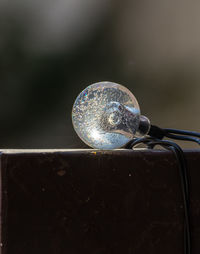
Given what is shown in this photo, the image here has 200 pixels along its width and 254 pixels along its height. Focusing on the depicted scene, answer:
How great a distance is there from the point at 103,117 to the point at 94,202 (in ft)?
0.42

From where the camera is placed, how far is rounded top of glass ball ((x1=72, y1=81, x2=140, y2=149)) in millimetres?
461

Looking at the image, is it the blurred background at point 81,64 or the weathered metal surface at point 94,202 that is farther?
the blurred background at point 81,64

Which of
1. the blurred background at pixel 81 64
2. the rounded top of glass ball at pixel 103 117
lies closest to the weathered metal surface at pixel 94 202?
the rounded top of glass ball at pixel 103 117

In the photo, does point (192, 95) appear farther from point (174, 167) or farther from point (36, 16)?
point (174, 167)

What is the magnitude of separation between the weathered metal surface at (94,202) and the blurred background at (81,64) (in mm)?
920

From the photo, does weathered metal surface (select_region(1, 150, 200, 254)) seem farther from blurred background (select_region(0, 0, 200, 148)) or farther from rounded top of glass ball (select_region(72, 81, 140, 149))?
blurred background (select_region(0, 0, 200, 148))

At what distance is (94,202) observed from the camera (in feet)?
1.33

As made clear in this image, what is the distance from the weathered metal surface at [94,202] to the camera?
1.24ft

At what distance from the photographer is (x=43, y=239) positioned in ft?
1.27

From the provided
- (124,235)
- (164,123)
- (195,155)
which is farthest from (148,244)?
(164,123)

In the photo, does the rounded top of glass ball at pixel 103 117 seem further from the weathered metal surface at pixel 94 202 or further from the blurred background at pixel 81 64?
the blurred background at pixel 81 64

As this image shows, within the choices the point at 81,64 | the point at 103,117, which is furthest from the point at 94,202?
the point at 81,64

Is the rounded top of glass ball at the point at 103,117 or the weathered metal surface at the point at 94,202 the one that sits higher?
the rounded top of glass ball at the point at 103,117

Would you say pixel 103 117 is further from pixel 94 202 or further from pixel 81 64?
pixel 81 64
